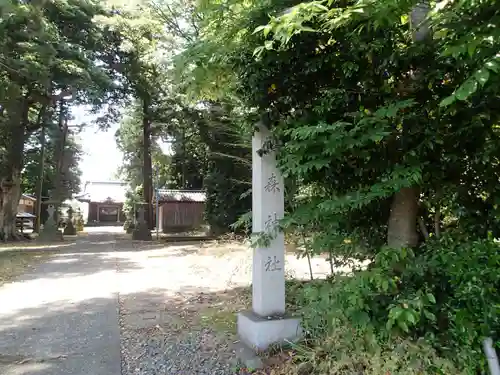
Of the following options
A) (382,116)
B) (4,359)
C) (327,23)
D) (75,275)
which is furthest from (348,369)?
(75,275)

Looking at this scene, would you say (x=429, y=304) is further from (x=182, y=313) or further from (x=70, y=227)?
(x=70, y=227)

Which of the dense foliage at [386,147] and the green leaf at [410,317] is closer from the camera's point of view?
the green leaf at [410,317]

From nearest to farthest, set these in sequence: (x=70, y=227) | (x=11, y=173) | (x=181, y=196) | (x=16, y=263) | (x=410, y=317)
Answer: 1. (x=410, y=317)
2. (x=16, y=263)
3. (x=11, y=173)
4. (x=181, y=196)
5. (x=70, y=227)

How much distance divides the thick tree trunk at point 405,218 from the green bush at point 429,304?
0.23 meters

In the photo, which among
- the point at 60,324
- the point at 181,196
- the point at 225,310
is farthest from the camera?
the point at 181,196

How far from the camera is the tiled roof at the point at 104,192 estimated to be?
4381cm

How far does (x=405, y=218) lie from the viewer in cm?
363

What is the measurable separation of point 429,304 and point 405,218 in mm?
1050

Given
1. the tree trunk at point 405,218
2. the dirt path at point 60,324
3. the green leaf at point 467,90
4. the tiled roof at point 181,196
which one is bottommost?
the dirt path at point 60,324

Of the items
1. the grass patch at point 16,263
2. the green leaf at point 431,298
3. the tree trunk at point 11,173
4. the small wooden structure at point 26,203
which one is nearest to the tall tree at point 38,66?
the tree trunk at point 11,173

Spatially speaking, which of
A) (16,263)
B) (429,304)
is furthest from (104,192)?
(429,304)

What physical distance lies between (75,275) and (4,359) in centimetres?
539

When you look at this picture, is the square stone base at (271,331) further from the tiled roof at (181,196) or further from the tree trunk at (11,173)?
the tiled roof at (181,196)

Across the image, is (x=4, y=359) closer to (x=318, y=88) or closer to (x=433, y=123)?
(x=318, y=88)
